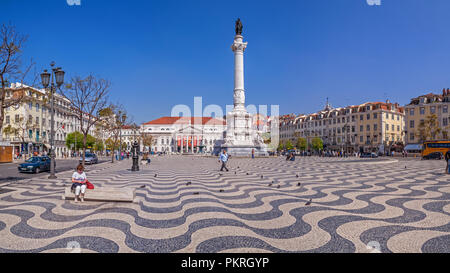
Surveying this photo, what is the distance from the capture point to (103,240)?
473 centimetres

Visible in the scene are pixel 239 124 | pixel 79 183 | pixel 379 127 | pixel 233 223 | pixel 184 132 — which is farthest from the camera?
pixel 184 132

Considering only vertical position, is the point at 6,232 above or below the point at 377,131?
below

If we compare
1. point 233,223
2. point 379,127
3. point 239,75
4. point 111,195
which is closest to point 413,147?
point 379,127

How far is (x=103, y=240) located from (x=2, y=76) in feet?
30.9

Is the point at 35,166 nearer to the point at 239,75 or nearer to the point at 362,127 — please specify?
the point at 239,75

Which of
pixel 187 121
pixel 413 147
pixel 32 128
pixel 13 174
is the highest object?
pixel 187 121

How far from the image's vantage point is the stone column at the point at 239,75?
47344mm

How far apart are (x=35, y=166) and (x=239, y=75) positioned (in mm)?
35336

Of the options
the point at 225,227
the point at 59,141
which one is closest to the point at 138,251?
the point at 225,227

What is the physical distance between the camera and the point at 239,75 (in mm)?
47844

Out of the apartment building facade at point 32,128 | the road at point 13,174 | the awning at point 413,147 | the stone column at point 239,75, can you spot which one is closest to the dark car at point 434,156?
the awning at point 413,147

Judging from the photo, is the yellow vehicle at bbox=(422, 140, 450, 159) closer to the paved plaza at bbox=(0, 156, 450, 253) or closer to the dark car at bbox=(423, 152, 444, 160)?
the dark car at bbox=(423, 152, 444, 160)

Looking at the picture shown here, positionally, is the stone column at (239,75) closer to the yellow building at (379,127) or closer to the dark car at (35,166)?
the dark car at (35,166)

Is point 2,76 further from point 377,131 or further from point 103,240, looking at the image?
point 377,131
